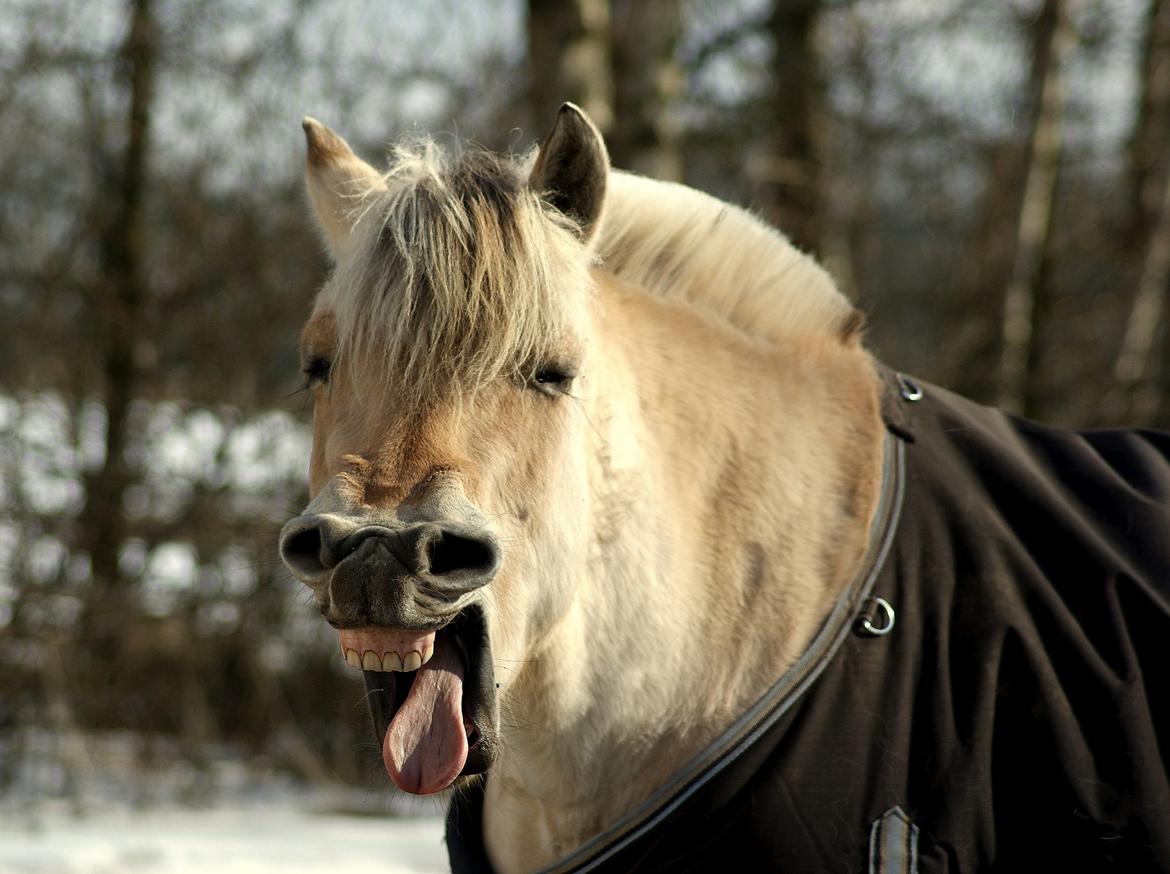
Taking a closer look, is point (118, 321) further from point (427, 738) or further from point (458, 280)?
point (427, 738)

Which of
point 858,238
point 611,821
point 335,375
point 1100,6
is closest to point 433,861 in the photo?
point 611,821

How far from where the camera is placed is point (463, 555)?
199 cm

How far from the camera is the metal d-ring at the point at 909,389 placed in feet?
8.70

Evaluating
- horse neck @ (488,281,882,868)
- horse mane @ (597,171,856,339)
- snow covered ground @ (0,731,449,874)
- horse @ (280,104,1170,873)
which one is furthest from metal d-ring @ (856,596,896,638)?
snow covered ground @ (0,731,449,874)

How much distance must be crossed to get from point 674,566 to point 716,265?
75cm

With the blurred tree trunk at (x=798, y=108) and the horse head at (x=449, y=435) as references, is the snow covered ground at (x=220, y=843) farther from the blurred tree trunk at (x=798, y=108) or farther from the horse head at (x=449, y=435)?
the blurred tree trunk at (x=798, y=108)

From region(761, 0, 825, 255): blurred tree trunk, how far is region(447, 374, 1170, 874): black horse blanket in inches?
198

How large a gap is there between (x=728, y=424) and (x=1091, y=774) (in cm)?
98

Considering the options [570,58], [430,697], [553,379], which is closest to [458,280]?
[553,379]

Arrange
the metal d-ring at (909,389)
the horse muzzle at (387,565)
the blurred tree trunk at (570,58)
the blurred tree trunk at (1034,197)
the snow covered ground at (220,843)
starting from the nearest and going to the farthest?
1. the horse muzzle at (387,565)
2. the metal d-ring at (909,389)
3. the snow covered ground at (220,843)
4. the blurred tree trunk at (570,58)
5. the blurred tree trunk at (1034,197)

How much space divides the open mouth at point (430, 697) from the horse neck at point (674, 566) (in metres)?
0.24

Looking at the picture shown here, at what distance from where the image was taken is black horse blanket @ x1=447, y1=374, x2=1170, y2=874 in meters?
2.14

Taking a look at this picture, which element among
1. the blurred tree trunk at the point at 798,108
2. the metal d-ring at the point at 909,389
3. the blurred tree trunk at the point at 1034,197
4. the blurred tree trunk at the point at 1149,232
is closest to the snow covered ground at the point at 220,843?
the metal d-ring at the point at 909,389

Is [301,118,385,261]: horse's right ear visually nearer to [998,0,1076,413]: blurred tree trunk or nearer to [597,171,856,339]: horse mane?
[597,171,856,339]: horse mane
